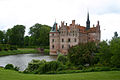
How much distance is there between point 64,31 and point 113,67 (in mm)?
30910

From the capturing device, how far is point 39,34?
236 ft

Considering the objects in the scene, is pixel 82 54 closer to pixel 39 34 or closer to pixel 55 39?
pixel 55 39

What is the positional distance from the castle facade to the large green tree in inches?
636

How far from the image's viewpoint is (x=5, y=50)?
53562 millimetres

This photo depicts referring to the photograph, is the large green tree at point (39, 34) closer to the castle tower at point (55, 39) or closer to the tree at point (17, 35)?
the tree at point (17, 35)

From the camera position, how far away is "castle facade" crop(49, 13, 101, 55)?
46703mm

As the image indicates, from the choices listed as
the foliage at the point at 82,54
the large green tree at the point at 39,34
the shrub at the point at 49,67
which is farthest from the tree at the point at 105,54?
the large green tree at the point at 39,34

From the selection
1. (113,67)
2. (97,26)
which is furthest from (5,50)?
(113,67)

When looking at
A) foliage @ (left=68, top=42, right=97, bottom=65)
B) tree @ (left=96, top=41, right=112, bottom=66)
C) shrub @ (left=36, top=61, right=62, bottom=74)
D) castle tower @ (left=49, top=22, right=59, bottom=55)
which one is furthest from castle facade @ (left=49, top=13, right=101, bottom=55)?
shrub @ (left=36, top=61, right=62, bottom=74)

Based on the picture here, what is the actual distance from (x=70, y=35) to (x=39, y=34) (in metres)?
26.7

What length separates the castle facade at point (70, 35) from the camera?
153 ft

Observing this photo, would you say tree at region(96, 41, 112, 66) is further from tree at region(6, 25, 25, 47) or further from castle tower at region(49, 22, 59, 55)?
tree at region(6, 25, 25, 47)

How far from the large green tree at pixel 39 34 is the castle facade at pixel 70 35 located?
1616 cm

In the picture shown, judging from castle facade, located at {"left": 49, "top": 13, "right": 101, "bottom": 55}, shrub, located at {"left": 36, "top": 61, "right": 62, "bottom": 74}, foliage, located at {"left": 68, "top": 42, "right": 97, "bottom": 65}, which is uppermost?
castle facade, located at {"left": 49, "top": 13, "right": 101, "bottom": 55}
